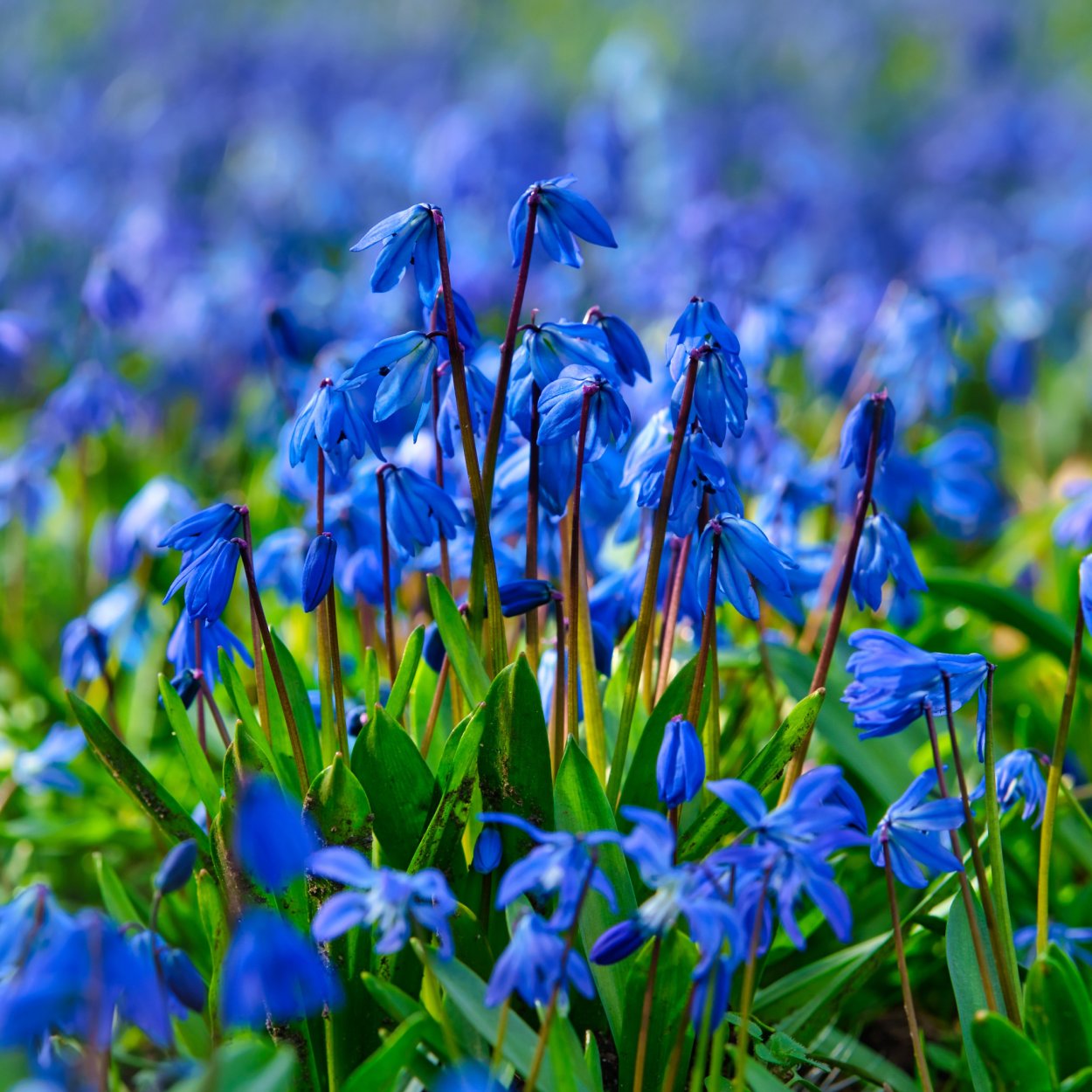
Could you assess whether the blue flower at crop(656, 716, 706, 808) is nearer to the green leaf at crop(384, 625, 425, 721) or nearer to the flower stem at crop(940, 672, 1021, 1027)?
the flower stem at crop(940, 672, 1021, 1027)

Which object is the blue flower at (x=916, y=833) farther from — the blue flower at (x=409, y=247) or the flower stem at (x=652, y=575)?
the blue flower at (x=409, y=247)

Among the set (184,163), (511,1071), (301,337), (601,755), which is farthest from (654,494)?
(184,163)

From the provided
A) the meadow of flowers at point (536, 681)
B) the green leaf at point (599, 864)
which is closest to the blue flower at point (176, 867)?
the meadow of flowers at point (536, 681)

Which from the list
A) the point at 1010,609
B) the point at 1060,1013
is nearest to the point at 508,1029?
A: the point at 1060,1013

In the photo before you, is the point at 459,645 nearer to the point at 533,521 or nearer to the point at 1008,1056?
the point at 533,521

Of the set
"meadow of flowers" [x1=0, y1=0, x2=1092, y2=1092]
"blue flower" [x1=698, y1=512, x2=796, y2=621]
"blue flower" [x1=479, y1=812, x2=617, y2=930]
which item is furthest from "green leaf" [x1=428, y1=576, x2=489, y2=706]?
"blue flower" [x1=479, y1=812, x2=617, y2=930]

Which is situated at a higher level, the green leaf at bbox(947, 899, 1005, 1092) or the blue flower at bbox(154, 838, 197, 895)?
the blue flower at bbox(154, 838, 197, 895)
